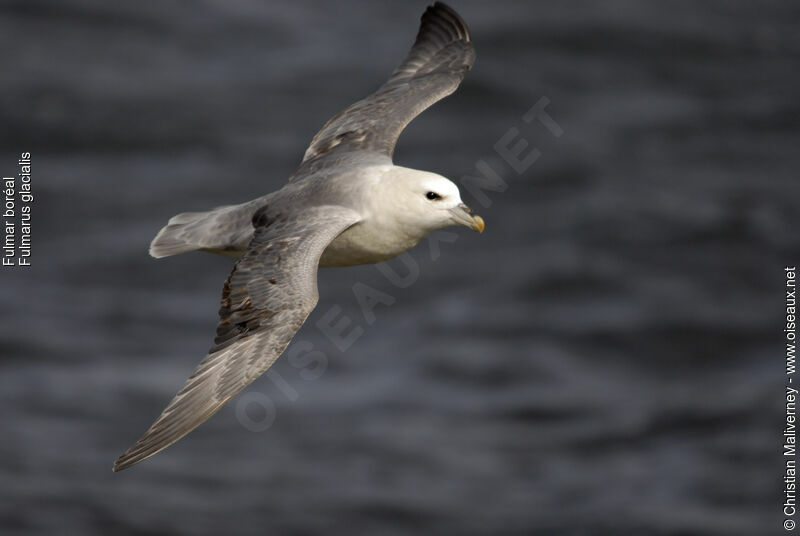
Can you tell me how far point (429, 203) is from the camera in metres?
8.34

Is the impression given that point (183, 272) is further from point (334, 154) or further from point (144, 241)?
point (334, 154)

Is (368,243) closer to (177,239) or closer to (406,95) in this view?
(177,239)

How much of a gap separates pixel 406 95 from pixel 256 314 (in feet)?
9.93

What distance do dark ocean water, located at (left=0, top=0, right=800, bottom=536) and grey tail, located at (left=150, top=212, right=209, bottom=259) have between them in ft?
44.4

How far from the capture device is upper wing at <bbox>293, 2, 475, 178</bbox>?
9.66 meters

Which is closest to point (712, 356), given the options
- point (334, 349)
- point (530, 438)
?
point (530, 438)

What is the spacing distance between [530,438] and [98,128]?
11183 millimetres

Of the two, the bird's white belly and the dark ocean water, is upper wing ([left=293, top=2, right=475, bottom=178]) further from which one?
the dark ocean water

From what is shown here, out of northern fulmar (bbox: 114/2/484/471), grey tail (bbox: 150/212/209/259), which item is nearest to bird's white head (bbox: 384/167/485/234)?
northern fulmar (bbox: 114/2/484/471)

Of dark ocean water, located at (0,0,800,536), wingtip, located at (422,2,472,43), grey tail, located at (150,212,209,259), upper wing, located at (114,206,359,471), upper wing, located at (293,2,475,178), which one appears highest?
dark ocean water, located at (0,0,800,536)

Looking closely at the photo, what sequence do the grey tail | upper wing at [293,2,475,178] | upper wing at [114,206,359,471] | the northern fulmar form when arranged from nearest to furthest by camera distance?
1. upper wing at [114,206,359,471]
2. the northern fulmar
3. the grey tail
4. upper wing at [293,2,475,178]

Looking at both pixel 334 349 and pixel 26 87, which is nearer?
pixel 334 349

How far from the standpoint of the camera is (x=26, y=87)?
1074 inches

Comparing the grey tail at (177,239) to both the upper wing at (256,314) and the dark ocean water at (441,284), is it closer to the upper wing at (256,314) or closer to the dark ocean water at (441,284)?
the upper wing at (256,314)
